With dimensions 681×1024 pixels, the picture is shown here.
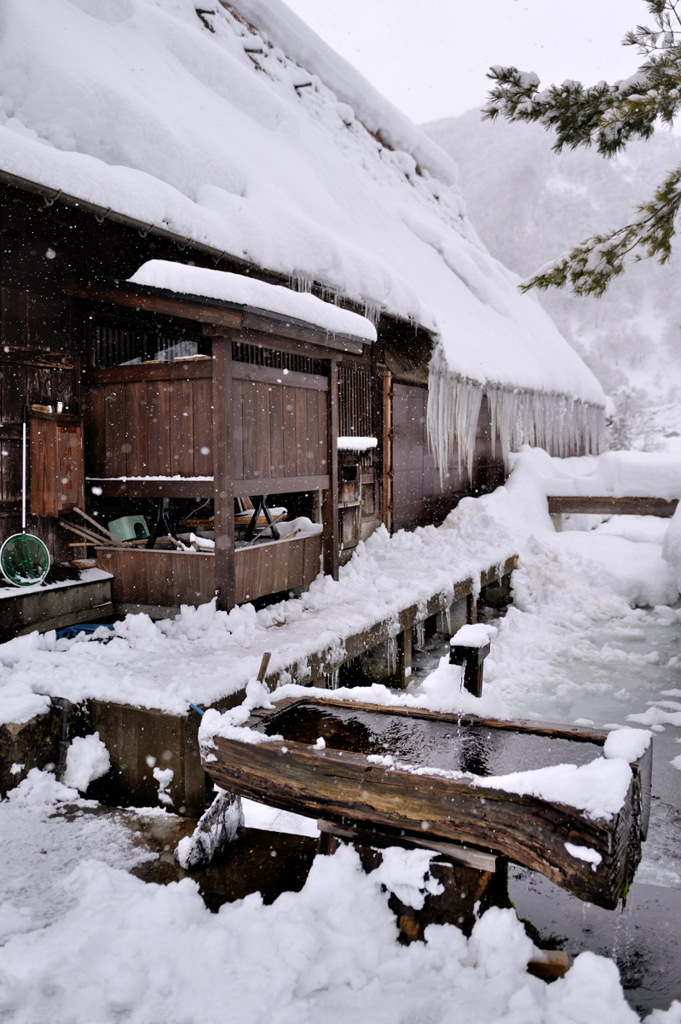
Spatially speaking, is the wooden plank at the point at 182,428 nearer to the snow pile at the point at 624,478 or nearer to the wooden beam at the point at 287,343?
the wooden beam at the point at 287,343

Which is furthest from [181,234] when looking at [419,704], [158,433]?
[419,704]

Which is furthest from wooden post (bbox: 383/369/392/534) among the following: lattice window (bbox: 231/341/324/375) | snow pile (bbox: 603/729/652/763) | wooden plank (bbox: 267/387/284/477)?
snow pile (bbox: 603/729/652/763)

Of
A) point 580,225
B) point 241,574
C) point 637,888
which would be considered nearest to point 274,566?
point 241,574

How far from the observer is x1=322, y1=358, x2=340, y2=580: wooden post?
7484mm

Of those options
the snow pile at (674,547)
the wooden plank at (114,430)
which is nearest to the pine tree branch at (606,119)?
the wooden plank at (114,430)

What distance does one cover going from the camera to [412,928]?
2789 millimetres

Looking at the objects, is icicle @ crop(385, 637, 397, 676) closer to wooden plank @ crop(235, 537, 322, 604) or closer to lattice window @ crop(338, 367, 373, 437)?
wooden plank @ crop(235, 537, 322, 604)

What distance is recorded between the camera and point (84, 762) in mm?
4156

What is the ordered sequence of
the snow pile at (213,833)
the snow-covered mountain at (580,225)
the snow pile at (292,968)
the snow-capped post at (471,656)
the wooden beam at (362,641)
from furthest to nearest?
1. the snow-covered mountain at (580,225)
2. the wooden beam at (362,641)
3. the snow-capped post at (471,656)
4. the snow pile at (213,833)
5. the snow pile at (292,968)

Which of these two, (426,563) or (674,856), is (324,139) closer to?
(426,563)

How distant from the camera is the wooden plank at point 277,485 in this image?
19.7 ft

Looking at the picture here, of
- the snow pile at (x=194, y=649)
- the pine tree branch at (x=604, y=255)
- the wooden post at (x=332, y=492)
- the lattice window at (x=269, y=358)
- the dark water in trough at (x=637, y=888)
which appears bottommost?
the dark water in trough at (x=637, y=888)

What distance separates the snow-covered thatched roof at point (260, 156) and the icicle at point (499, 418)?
1.23 feet

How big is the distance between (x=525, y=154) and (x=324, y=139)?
67.2m
